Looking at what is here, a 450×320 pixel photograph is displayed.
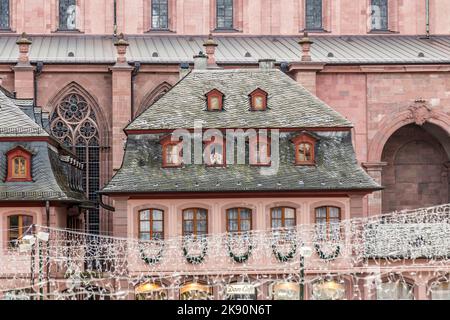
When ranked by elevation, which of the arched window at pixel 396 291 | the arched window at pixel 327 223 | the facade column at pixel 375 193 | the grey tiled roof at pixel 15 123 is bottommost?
the arched window at pixel 396 291

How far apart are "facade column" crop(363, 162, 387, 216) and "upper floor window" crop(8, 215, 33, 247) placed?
2391cm

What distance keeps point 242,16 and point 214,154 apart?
25.8 m

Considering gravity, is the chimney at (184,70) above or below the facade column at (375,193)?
above

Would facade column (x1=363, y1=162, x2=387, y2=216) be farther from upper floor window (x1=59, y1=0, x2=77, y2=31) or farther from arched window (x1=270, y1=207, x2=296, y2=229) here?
upper floor window (x1=59, y1=0, x2=77, y2=31)

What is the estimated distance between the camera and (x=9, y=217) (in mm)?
56562

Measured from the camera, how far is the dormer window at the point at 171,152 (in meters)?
58.0

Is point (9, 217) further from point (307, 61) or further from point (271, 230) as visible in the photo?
point (307, 61)

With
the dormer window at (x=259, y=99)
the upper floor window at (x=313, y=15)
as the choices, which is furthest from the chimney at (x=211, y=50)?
the dormer window at (x=259, y=99)

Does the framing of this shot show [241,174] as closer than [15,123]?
Yes

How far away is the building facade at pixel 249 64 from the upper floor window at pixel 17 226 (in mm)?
14432

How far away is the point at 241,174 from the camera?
5756 centimetres

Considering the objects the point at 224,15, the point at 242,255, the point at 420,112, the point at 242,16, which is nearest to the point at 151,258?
the point at 242,255

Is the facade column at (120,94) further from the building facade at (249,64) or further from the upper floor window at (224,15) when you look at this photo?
the upper floor window at (224,15)

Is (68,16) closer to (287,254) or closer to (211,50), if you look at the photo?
(211,50)
